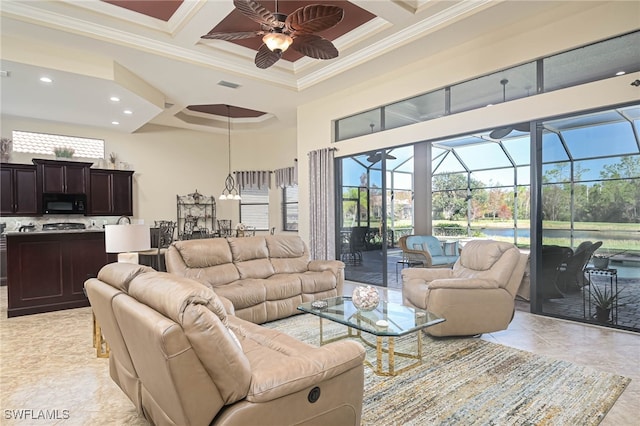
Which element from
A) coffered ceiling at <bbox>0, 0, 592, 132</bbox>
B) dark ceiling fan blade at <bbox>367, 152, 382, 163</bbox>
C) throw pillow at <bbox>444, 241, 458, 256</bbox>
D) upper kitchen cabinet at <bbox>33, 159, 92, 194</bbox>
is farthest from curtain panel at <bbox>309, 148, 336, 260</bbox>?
upper kitchen cabinet at <bbox>33, 159, 92, 194</bbox>

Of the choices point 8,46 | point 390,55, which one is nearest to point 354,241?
point 390,55

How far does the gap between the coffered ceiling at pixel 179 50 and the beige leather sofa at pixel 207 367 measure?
11.6 ft

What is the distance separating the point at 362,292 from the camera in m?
3.13

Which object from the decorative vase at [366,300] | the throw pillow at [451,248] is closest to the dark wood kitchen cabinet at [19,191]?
the decorative vase at [366,300]

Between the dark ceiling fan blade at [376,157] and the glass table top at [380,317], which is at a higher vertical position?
the dark ceiling fan blade at [376,157]

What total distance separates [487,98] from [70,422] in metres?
5.25

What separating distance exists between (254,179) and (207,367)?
8.41 m

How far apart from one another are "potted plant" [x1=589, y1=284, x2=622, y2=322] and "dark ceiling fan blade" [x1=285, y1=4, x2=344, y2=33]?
398 centimetres

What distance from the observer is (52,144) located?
24.3ft

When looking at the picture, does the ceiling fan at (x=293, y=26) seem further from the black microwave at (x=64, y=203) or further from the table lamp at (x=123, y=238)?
the black microwave at (x=64, y=203)

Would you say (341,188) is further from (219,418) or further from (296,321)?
(219,418)

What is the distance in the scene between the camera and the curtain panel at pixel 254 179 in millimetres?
9414

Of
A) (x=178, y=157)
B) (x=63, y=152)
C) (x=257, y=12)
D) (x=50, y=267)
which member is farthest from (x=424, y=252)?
(x=63, y=152)

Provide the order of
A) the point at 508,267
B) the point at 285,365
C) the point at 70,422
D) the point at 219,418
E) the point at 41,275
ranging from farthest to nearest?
the point at 41,275 < the point at 508,267 < the point at 70,422 < the point at 285,365 < the point at 219,418
